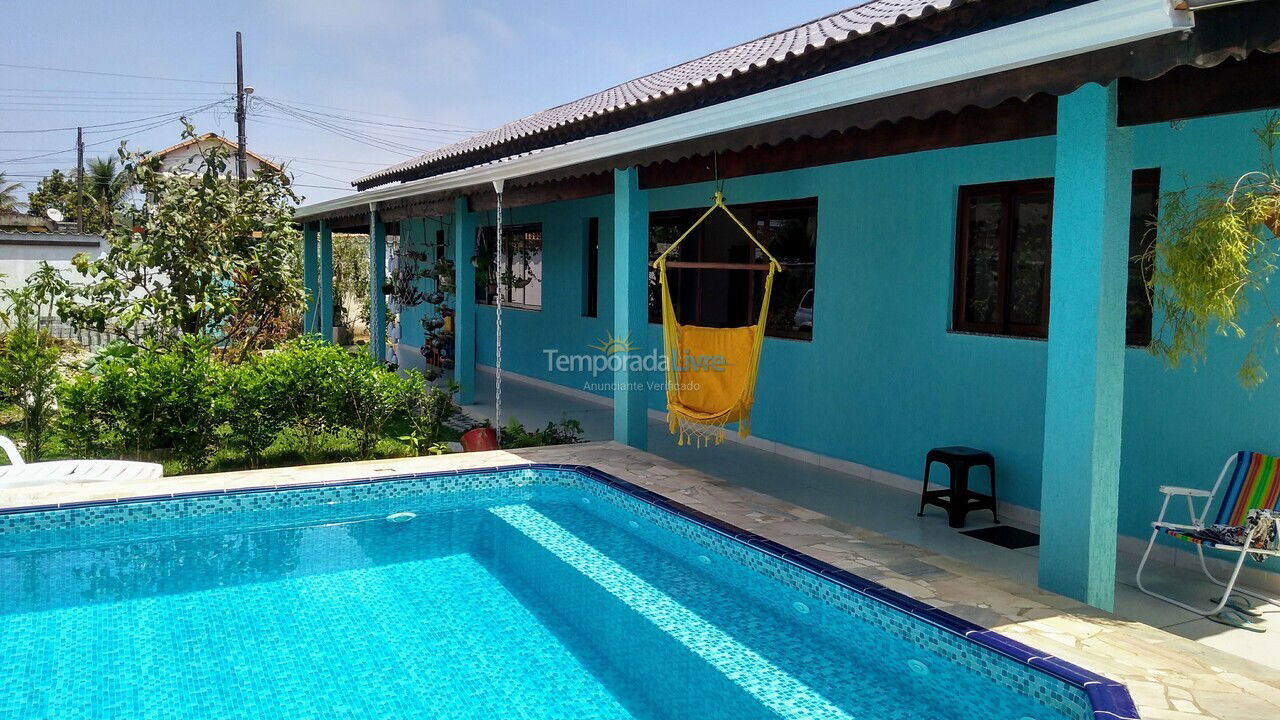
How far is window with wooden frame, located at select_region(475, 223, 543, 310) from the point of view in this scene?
1202cm

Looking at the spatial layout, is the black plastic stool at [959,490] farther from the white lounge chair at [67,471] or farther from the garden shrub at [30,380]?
the garden shrub at [30,380]

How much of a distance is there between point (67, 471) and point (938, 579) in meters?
5.47

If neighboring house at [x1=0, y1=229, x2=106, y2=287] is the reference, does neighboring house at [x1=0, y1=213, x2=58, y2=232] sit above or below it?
above

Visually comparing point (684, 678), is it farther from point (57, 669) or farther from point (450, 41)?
point (450, 41)

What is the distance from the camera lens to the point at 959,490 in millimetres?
5707

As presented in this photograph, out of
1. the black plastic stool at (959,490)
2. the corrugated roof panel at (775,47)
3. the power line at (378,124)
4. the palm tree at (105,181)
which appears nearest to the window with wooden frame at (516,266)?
the corrugated roof panel at (775,47)

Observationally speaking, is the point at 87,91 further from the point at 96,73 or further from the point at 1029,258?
the point at 1029,258

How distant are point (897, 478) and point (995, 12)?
385cm

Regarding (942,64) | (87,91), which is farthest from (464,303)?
(87,91)

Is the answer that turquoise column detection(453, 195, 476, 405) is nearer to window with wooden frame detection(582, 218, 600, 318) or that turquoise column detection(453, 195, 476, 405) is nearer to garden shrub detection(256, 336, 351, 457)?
window with wooden frame detection(582, 218, 600, 318)

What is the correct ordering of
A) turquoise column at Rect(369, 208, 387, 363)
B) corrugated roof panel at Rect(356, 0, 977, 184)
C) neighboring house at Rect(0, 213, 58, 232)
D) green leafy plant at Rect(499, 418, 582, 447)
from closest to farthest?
corrugated roof panel at Rect(356, 0, 977, 184), green leafy plant at Rect(499, 418, 582, 447), turquoise column at Rect(369, 208, 387, 363), neighboring house at Rect(0, 213, 58, 232)

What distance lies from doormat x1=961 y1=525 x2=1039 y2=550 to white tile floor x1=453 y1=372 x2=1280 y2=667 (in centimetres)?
8

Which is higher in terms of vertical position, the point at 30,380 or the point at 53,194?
the point at 53,194

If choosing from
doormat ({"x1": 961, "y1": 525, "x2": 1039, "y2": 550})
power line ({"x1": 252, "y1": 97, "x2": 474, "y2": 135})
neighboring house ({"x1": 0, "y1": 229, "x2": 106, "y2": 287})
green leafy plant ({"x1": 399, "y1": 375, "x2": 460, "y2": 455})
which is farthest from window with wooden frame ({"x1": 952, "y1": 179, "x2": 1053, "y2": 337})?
power line ({"x1": 252, "y1": 97, "x2": 474, "y2": 135})
